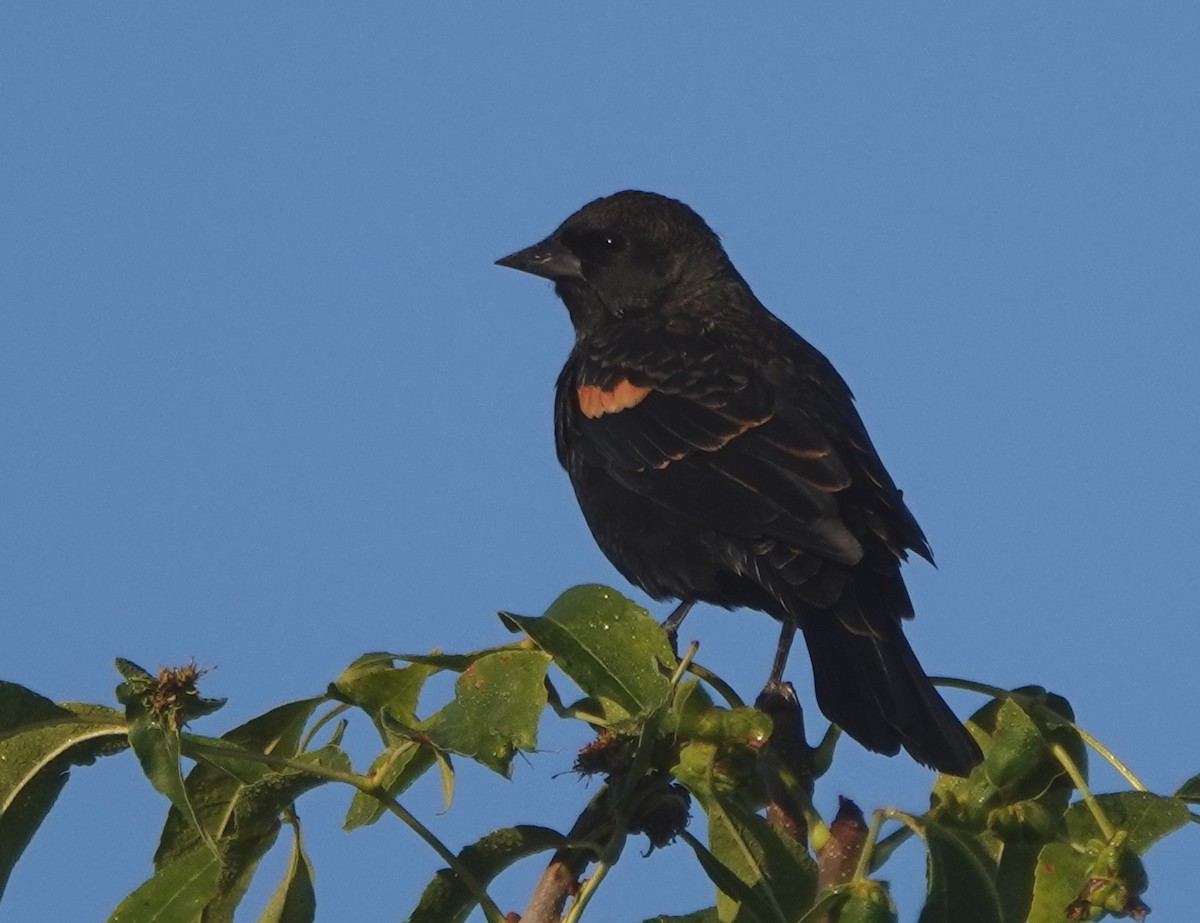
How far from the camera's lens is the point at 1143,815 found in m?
1.90

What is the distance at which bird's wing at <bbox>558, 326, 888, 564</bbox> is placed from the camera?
3656mm

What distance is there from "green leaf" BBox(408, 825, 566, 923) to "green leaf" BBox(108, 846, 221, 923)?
10.7 inches

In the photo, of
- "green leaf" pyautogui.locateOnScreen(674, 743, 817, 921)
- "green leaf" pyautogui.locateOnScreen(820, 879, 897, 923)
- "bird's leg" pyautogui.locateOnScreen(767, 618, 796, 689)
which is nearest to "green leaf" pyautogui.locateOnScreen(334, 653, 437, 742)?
"green leaf" pyautogui.locateOnScreen(674, 743, 817, 921)

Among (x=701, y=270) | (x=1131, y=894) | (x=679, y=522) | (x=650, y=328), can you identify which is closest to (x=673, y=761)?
(x=1131, y=894)

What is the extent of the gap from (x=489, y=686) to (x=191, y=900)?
46 cm

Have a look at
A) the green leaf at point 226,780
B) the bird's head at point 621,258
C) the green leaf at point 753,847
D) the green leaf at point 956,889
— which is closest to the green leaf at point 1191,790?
the green leaf at point 956,889

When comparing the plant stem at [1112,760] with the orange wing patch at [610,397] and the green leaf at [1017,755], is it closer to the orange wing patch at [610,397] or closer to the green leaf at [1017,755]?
the green leaf at [1017,755]

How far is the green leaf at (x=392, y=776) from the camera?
2.00 metres

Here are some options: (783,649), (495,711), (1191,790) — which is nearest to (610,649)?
(495,711)

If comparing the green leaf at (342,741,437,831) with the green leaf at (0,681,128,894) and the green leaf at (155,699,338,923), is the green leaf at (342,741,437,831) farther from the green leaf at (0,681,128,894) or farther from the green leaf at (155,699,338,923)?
the green leaf at (0,681,128,894)

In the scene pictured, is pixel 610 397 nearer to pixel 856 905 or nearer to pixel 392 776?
pixel 392 776

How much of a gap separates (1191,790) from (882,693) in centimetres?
104

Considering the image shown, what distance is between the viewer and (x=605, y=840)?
2008mm

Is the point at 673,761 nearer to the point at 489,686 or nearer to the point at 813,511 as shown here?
the point at 489,686
